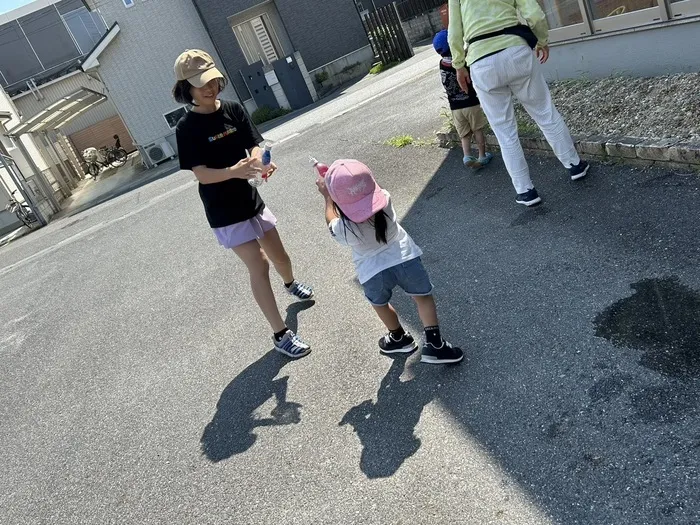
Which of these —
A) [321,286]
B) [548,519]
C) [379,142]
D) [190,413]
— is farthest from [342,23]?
[548,519]

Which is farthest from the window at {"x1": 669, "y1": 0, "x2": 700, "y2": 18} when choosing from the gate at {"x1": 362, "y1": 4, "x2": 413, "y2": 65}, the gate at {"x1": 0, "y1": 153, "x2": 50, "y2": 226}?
the gate at {"x1": 0, "y1": 153, "x2": 50, "y2": 226}

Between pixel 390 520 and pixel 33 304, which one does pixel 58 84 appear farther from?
pixel 390 520

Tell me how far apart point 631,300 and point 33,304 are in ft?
23.2

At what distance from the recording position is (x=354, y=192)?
2930 mm

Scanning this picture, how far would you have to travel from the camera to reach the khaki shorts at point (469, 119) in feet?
18.8

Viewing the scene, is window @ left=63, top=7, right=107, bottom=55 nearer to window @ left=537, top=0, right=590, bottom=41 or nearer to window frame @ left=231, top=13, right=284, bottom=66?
window frame @ left=231, top=13, right=284, bottom=66

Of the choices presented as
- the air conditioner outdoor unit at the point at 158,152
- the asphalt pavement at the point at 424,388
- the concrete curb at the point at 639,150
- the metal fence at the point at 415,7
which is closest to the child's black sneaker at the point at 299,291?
the asphalt pavement at the point at 424,388

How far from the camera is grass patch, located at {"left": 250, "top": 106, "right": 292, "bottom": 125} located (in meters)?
20.9

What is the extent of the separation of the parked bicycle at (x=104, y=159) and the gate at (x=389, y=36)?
1352 centimetres

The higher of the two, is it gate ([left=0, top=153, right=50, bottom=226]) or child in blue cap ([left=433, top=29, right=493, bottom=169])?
gate ([left=0, top=153, right=50, bottom=226])

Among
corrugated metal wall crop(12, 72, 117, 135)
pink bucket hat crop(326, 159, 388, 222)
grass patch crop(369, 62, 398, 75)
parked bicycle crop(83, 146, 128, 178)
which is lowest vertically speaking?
grass patch crop(369, 62, 398, 75)

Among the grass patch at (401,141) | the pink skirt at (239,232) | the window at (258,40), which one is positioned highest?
the window at (258,40)

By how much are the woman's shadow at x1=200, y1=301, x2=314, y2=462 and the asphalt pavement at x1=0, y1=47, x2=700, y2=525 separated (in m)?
0.02

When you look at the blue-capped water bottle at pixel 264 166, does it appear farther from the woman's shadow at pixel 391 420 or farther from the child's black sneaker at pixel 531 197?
the child's black sneaker at pixel 531 197
